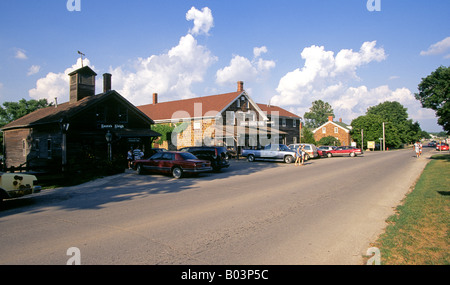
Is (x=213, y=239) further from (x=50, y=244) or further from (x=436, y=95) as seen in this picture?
(x=436, y=95)

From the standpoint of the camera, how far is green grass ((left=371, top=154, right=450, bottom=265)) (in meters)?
4.41

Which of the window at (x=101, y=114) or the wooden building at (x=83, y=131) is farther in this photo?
the window at (x=101, y=114)

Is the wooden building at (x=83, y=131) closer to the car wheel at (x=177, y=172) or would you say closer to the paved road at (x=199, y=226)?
the car wheel at (x=177, y=172)

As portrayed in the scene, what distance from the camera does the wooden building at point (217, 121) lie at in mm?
33750

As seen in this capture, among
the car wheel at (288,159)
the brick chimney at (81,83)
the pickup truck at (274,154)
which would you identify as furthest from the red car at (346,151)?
the brick chimney at (81,83)

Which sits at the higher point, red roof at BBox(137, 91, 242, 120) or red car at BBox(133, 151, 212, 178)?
red roof at BBox(137, 91, 242, 120)

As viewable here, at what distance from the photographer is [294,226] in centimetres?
629

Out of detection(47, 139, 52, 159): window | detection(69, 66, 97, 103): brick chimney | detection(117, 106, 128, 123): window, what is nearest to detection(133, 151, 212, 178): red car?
detection(117, 106, 128, 123): window

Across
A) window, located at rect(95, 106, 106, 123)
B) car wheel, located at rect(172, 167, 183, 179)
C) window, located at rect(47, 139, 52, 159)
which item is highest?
window, located at rect(95, 106, 106, 123)

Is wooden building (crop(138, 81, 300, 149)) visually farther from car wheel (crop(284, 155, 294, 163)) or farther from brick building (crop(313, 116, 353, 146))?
brick building (crop(313, 116, 353, 146))

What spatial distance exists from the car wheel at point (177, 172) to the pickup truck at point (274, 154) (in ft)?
43.0

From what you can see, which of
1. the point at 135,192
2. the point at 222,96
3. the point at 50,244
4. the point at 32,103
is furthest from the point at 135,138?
the point at 32,103

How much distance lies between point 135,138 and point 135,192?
14.0m
